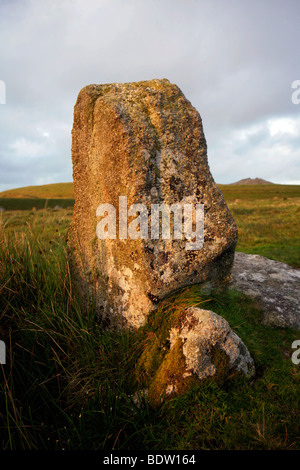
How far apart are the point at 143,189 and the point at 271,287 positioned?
12.7 ft

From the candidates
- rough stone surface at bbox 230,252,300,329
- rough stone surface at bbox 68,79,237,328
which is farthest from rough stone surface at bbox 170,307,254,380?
rough stone surface at bbox 230,252,300,329

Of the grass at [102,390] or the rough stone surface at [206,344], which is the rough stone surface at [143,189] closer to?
the grass at [102,390]

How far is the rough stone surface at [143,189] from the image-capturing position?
3680 mm

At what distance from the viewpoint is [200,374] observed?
306 centimetres

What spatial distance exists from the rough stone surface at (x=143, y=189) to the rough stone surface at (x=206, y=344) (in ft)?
1.62

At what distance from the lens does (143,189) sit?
3.75 meters

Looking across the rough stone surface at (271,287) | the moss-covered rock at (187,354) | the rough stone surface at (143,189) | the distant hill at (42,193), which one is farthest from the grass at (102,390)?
the distant hill at (42,193)

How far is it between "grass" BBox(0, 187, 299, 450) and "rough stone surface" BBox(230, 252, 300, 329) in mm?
743

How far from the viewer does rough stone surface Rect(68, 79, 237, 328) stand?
3.68 m

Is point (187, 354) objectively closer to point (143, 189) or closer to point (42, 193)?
point (143, 189)
